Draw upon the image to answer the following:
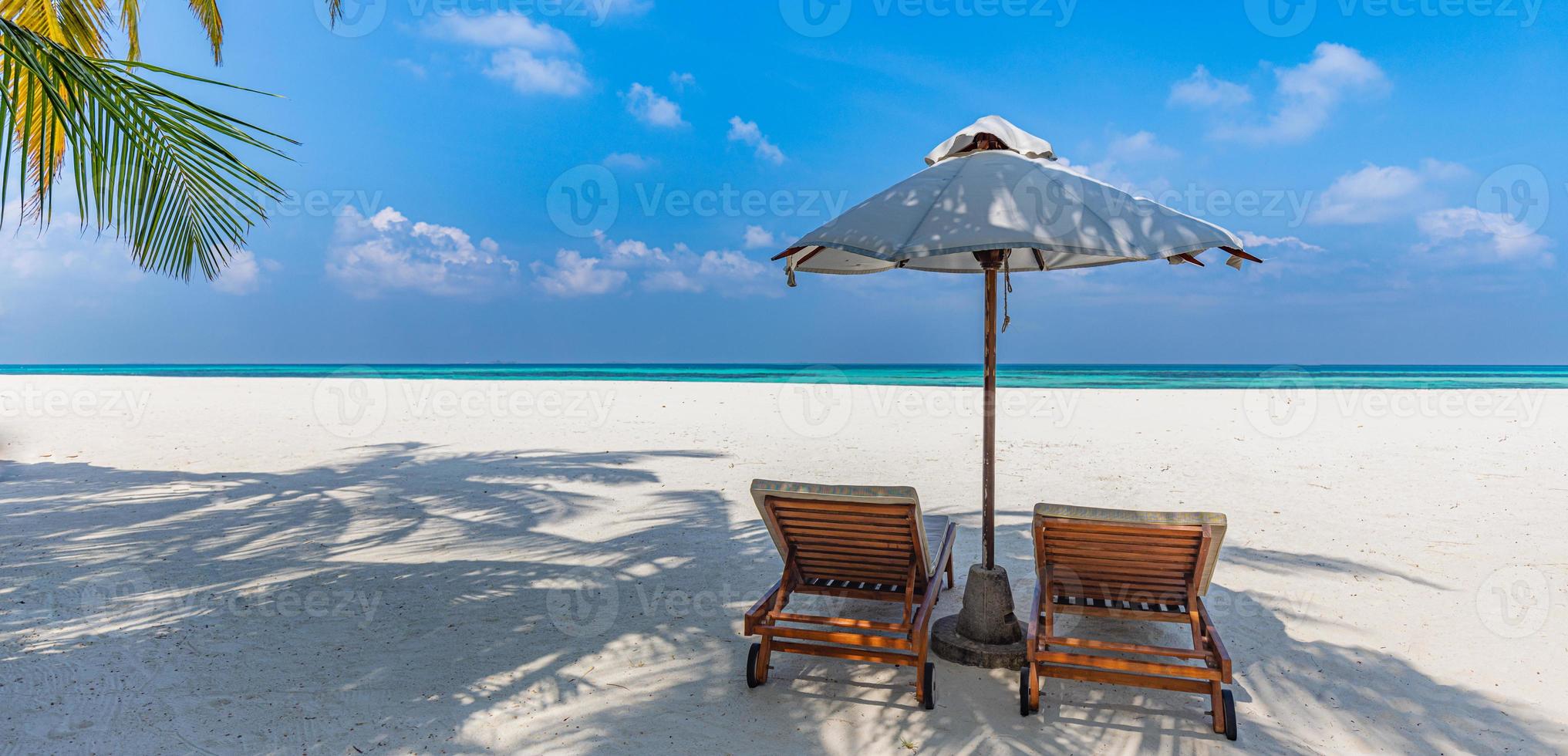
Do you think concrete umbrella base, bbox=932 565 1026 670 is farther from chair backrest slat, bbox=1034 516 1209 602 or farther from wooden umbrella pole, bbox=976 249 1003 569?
chair backrest slat, bbox=1034 516 1209 602

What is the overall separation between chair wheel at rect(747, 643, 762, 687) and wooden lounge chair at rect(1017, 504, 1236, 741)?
1.12m

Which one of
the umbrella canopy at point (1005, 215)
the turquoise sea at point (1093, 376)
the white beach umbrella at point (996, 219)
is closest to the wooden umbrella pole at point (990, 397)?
the white beach umbrella at point (996, 219)

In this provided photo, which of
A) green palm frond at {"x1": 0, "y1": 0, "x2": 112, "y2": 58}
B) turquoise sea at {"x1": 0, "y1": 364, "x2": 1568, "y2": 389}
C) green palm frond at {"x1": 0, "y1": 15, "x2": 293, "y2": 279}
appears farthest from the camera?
turquoise sea at {"x1": 0, "y1": 364, "x2": 1568, "y2": 389}

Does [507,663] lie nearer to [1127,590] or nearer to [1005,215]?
[1127,590]

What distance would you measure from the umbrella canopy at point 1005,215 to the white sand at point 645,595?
190 centimetres

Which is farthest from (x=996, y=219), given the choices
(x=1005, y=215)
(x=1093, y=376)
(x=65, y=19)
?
(x=1093, y=376)

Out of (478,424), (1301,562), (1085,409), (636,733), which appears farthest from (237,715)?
(1085,409)

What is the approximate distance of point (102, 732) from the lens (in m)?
2.84

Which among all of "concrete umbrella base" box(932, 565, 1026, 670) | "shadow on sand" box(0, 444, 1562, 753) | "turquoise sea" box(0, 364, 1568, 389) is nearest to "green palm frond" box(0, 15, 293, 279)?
"shadow on sand" box(0, 444, 1562, 753)

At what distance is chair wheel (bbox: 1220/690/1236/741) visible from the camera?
2.89 meters

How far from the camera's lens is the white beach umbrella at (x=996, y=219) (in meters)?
2.92

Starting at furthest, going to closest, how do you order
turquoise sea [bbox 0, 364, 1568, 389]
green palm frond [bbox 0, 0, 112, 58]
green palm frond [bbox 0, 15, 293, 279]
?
turquoise sea [bbox 0, 364, 1568, 389]
green palm frond [bbox 0, 0, 112, 58]
green palm frond [bbox 0, 15, 293, 279]

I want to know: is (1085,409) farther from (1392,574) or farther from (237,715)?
(237,715)

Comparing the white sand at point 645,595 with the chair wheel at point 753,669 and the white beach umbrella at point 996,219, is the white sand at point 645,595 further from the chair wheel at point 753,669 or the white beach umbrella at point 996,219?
the white beach umbrella at point 996,219
